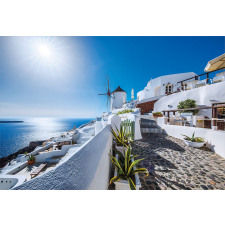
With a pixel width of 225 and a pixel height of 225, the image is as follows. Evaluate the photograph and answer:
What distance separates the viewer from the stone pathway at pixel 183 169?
2094 millimetres

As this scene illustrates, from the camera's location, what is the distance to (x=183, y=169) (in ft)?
8.68

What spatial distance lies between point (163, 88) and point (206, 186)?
14544 millimetres

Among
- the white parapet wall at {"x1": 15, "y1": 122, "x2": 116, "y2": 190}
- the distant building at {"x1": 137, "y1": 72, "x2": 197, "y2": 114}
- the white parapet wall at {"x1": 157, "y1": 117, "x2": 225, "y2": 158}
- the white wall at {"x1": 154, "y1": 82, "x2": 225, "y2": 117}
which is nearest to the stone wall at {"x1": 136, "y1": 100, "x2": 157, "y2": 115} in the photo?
the distant building at {"x1": 137, "y1": 72, "x2": 197, "y2": 114}

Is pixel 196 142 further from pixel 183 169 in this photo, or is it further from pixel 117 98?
pixel 117 98

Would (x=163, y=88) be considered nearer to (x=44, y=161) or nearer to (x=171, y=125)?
(x=171, y=125)

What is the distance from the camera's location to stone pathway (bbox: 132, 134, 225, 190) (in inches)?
Result: 82.4

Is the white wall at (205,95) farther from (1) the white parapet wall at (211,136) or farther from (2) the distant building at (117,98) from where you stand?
(2) the distant building at (117,98)

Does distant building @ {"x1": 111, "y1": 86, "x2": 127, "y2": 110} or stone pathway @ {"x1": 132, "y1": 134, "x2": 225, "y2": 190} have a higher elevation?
distant building @ {"x1": 111, "y1": 86, "x2": 127, "y2": 110}

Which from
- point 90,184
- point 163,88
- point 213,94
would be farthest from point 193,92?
point 90,184

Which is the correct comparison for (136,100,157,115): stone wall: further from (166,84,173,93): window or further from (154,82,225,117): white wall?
(166,84,173,93): window

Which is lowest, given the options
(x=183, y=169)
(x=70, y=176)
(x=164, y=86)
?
(x=183, y=169)

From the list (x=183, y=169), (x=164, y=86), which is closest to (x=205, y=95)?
(x=164, y=86)

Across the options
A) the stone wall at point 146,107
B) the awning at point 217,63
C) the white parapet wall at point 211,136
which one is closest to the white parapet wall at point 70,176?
the white parapet wall at point 211,136

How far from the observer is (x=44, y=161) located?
873 cm
